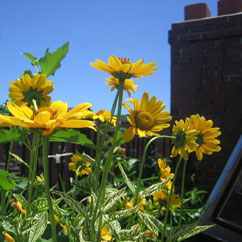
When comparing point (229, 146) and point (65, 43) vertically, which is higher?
point (65, 43)

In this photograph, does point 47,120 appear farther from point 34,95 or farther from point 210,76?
point 210,76

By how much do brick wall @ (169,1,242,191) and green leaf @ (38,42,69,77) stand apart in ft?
7.81

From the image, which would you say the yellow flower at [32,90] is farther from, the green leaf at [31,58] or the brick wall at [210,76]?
the brick wall at [210,76]

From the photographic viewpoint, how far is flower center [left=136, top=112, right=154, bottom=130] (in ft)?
1.44

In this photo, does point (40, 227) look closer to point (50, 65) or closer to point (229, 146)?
point (50, 65)

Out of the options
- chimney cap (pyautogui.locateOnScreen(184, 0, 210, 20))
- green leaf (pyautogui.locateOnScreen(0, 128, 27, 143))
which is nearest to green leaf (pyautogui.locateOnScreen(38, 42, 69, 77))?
green leaf (pyautogui.locateOnScreen(0, 128, 27, 143))

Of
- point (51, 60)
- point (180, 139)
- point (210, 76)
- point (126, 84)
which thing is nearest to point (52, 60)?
point (51, 60)

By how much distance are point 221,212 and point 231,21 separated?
7.34ft

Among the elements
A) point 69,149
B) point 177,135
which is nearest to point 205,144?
point 177,135

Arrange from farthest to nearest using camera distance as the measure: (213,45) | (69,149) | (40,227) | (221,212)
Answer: (69,149) → (213,45) → (221,212) → (40,227)

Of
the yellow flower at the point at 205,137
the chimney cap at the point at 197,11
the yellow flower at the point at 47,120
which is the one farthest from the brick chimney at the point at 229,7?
the yellow flower at the point at 47,120

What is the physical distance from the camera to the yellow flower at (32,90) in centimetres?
48

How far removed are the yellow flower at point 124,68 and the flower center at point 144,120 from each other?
6 cm

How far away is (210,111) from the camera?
9.50 ft
